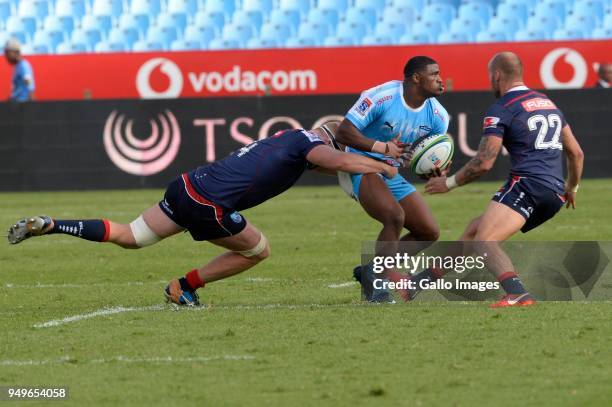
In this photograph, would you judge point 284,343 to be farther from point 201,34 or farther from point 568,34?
point 201,34

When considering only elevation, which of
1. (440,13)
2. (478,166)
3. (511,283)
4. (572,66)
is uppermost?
(440,13)

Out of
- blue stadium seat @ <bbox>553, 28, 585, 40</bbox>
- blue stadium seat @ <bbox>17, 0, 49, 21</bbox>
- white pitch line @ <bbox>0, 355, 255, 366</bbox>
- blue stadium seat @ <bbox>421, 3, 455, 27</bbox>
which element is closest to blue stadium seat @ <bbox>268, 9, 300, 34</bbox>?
blue stadium seat @ <bbox>421, 3, 455, 27</bbox>

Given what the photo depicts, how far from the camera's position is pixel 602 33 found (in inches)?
980

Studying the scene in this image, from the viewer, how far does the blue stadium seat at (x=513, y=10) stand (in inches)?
996

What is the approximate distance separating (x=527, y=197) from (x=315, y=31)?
1712 cm

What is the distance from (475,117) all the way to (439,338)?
565 inches

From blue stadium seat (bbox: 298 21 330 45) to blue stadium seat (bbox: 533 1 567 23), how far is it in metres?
4.19

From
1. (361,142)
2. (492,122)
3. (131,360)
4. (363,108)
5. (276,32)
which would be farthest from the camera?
(276,32)

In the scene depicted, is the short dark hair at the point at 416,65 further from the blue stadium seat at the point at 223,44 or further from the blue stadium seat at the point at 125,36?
the blue stadium seat at the point at 125,36

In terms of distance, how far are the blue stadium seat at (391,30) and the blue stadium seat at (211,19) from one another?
3.18m

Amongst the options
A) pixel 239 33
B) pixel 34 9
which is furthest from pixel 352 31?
pixel 34 9

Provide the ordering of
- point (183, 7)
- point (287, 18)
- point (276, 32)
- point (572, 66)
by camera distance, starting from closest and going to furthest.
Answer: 1. point (572, 66)
2. point (276, 32)
3. point (287, 18)
4. point (183, 7)

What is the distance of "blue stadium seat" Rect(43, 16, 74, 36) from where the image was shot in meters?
26.5

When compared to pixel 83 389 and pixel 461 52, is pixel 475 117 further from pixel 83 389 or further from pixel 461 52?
pixel 83 389
